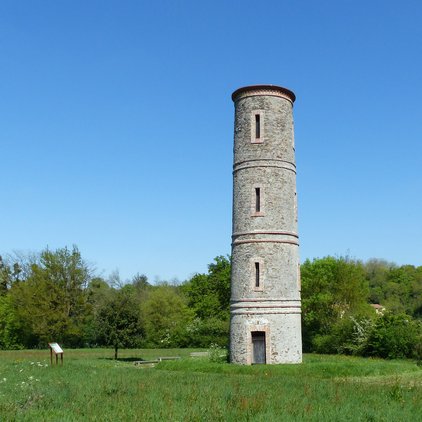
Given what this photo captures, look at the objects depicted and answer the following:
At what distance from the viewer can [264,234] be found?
27.1m

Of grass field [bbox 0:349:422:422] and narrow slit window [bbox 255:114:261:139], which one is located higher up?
narrow slit window [bbox 255:114:261:139]

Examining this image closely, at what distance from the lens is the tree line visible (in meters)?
33.6

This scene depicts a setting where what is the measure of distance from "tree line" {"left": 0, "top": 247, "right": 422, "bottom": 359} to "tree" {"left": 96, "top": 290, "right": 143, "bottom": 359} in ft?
0.21

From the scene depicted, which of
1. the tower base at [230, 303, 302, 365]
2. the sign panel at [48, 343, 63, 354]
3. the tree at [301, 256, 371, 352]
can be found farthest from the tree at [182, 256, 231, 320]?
the sign panel at [48, 343, 63, 354]

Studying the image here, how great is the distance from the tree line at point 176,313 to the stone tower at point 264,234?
9186 mm

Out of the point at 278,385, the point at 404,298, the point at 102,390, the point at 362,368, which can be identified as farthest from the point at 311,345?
the point at 404,298

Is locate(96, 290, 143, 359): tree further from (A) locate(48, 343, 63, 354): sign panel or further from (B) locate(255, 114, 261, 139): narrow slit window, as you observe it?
(B) locate(255, 114, 261, 139): narrow slit window

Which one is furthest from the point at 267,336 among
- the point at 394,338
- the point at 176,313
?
the point at 176,313

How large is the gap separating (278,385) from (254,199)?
1274 centimetres

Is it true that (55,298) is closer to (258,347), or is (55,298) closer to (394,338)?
(258,347)

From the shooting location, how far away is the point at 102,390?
1498 centimetres

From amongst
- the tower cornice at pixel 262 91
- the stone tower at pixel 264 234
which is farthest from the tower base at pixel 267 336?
the tower cornice at pixel 262 91

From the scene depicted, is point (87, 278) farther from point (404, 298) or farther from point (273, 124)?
point (404, 298)

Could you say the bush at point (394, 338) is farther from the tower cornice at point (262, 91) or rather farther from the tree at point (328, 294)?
the tower cornice at point (262, 91)
